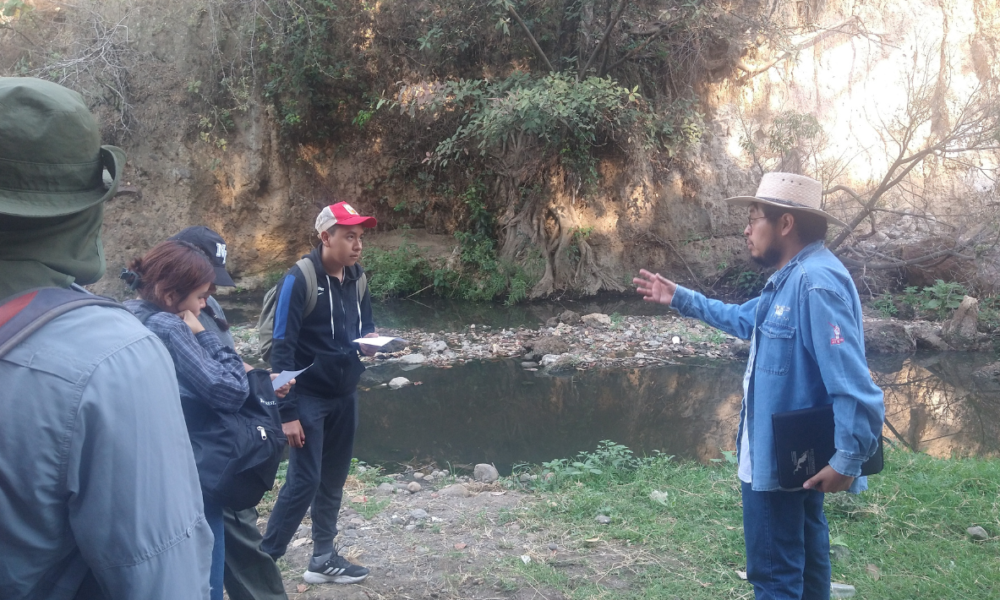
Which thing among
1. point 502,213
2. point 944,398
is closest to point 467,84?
point 502,213

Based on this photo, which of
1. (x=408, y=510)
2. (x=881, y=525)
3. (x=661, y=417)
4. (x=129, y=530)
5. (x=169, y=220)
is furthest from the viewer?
(x=169, y=220)

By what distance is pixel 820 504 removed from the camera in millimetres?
2582

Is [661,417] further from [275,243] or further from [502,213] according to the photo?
[275,243]

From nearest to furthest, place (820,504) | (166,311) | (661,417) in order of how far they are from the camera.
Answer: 1. (166,311)
2. (820,504)
3. (661,417)

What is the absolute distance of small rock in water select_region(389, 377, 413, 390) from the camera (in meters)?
8.50

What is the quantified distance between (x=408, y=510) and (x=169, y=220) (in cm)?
1254

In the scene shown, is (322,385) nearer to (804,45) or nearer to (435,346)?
(435,346)

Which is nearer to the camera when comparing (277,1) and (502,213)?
(277,1)

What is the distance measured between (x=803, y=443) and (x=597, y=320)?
924cm

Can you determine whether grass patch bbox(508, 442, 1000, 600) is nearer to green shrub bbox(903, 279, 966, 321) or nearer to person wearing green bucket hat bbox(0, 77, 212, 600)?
person wearing green bucket hat bbox(0, 77, 212, 600)

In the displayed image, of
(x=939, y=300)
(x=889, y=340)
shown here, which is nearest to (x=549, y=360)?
(x=889, y=340)

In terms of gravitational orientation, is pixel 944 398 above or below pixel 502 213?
below

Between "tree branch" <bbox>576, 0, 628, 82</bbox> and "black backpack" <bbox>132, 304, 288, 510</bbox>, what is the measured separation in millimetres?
10687

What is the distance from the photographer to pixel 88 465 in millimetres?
1090
